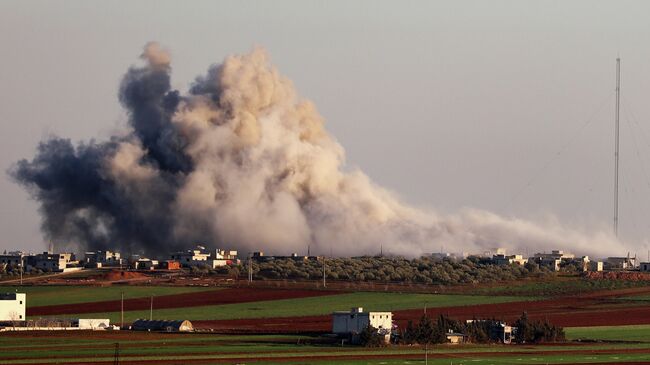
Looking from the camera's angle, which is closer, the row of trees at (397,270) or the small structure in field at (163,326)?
the small structure in field at (163,326)

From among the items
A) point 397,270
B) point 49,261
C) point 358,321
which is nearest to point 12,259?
point 49,261

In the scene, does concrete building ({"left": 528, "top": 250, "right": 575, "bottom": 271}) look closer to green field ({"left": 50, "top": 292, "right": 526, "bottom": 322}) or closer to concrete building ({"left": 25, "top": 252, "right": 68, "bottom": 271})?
green field ({"left": 50, "top": 292, "right": 526, "bottom": 322})

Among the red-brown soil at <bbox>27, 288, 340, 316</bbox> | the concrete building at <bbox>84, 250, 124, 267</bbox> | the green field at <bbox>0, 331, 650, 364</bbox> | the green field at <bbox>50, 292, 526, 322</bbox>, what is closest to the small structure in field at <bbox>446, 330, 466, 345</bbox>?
the green field at <bbox>0, 331, 650, 364</bbox>

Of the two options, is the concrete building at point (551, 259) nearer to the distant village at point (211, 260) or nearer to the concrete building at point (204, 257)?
the distant village at point (211, 260)

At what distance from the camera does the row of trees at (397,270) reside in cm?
14562

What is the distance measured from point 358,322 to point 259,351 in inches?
546

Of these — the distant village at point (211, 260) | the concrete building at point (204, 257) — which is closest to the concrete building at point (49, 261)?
the distant village at point (211, 260)

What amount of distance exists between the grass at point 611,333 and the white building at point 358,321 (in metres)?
12.1

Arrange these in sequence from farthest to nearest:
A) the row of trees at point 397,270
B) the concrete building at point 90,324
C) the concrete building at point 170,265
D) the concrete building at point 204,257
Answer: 1. the concrete building at point 204,257
2. the concrete building at point 170,265
3. the row of trees at point 397,270
4. the concrete building at point 90,324

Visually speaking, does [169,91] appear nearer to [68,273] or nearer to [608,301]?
[68,273]

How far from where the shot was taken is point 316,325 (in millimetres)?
111000

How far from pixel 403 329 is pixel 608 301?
28.3 meters

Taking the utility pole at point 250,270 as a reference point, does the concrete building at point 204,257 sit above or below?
above

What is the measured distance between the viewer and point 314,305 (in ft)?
413
